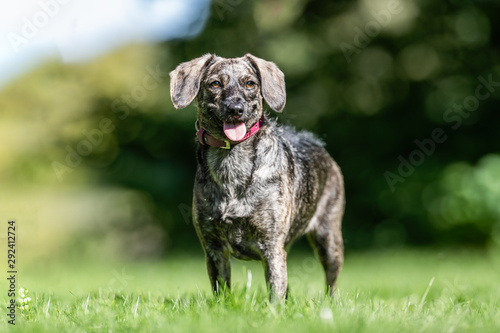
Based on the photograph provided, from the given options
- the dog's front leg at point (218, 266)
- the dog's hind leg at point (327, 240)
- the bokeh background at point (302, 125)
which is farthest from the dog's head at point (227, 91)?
the bokeh background at point (302, 125)

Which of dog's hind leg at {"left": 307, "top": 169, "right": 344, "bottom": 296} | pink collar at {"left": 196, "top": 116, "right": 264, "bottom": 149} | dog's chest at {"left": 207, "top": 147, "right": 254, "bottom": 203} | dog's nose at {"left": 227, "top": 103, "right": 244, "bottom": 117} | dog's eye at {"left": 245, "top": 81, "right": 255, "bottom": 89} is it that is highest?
dog's eye at {"left": 245, "top": 81, "right": 255, "bottom": 89}

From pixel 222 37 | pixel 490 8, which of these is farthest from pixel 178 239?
pixel 490 8

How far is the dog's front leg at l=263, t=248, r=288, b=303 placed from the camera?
4344 mm

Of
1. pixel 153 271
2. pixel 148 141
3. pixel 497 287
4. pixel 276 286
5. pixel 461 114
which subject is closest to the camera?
pixel 276 286

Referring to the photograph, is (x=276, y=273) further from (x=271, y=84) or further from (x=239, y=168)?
(x=271, y=84)

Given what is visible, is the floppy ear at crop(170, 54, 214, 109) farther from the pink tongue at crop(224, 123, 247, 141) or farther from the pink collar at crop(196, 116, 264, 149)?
the pink tongue at crop(224, 123, 247, 141)

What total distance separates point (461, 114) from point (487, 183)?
179 cm

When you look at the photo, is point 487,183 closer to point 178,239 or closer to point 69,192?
point 178,239

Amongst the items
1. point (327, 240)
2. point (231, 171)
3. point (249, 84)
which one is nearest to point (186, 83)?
point (249, 84)

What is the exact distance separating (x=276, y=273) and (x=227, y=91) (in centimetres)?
148

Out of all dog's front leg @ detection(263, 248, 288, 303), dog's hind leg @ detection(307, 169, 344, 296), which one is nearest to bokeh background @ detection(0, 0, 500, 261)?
dog's hind leg @ detection(307, 169, 344, 296)

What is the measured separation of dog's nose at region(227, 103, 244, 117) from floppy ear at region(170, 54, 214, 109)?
1.40 feet

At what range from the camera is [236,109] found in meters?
4.21

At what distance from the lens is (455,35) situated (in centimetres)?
1198
